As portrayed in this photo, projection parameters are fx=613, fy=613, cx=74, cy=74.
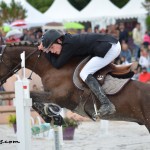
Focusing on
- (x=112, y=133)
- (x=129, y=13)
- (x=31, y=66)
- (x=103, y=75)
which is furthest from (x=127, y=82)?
(x=129, y=13)

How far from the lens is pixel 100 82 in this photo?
887cm

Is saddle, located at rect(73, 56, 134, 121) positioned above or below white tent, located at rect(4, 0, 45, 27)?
below

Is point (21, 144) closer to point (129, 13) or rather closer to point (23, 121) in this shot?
point (23, 121)

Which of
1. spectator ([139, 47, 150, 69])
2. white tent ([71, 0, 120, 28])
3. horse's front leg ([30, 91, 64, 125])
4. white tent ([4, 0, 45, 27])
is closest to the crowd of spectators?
spectator ([139, 47, 150, 69])

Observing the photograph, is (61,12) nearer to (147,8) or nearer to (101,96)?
(147,8)

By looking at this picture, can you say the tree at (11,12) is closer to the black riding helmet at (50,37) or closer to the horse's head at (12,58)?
the horse's head at (12,58)

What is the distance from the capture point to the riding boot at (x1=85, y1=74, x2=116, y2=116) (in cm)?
866

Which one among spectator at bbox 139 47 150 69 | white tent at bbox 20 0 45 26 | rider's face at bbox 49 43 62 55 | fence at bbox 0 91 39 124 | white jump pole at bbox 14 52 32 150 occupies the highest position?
white tent at bbox 20 0 45 26

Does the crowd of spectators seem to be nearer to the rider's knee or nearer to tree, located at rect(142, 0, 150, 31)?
tree, located at rect(142, 0, 150, 31)

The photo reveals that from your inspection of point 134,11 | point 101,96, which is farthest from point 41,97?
point 134,11

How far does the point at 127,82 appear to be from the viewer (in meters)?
8.86

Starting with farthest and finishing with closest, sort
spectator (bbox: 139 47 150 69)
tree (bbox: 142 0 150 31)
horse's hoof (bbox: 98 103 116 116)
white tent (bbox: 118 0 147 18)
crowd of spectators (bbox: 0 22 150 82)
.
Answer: tree (bbox: 142 0 150 31)
white tent (bbox: 118 0 147 18)
spectator (bbox: 139 47 150 69)
crowd of spectators (bbox: 0 22 150 82)
horse's hoof (bbox: 98 103 116 116)

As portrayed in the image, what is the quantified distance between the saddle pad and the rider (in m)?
0.11

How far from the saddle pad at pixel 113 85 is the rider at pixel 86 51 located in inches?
4.4
